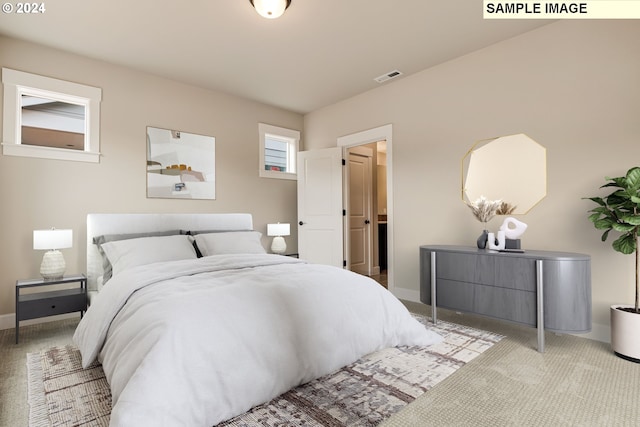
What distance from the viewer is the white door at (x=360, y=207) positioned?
18.9 feet

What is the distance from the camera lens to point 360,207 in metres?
5.95

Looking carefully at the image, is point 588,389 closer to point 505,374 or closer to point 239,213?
point 505,374

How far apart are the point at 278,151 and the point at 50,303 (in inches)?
138

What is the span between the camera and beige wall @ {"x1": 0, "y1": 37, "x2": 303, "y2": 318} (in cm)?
315

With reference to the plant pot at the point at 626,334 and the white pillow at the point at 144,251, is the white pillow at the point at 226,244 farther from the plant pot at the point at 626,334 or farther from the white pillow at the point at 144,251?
the plant pot at the point at 626,334

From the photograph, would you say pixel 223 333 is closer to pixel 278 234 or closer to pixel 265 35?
pixel 265 35

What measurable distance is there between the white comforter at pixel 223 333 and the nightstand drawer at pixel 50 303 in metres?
0.92

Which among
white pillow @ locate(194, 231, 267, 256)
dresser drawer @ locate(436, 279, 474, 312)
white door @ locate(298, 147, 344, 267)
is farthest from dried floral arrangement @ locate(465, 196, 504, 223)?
white pillow @ locate(194, 231, 267, 256)

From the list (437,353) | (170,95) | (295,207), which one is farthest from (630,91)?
(170,95)

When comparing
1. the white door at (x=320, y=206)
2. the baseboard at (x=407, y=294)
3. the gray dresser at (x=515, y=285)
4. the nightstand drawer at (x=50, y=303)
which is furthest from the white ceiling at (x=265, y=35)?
the baseboard at (x=407, y=294)

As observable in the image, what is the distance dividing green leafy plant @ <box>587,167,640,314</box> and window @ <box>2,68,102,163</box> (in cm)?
473

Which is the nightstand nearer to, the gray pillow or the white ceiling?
the gray pillow

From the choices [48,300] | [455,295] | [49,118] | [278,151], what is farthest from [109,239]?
[455,295]

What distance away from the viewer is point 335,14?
2814mm
